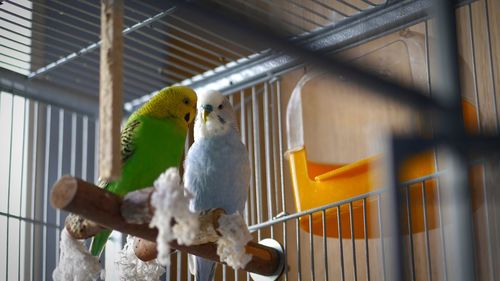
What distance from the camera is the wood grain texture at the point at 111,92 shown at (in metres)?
0.65

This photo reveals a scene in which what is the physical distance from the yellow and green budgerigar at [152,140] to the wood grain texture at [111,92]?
1.89 feet

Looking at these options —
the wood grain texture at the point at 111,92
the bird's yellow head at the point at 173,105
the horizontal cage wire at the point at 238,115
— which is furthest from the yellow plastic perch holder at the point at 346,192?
the wood grain texture at the point at 111,92

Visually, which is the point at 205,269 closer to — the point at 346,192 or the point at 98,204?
the point at 346,192

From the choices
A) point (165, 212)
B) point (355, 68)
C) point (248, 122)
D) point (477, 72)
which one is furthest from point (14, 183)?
point (355, 68)

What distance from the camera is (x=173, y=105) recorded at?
147cm

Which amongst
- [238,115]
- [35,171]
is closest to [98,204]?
[35,171]

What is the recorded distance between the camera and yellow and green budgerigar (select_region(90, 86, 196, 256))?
136 centimetres

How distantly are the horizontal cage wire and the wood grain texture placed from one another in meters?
0.64

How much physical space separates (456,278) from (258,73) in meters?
1.42

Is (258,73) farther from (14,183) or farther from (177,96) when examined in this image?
(14,183)

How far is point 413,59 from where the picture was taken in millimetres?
1534

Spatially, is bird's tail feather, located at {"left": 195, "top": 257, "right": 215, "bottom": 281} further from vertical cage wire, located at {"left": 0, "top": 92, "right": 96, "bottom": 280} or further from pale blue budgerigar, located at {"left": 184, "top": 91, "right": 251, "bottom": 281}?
vertical cage wire, located at {"left": 0, "top": 92, "right": 96, "bottom": 280}

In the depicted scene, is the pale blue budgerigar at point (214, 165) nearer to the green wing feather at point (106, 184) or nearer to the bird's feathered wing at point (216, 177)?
the bird's feathered wing at point (216, 177)

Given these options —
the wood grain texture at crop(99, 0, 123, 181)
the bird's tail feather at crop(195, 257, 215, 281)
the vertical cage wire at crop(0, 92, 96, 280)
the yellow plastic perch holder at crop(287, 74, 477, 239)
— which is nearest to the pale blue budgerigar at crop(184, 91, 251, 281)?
the bird's tail feather at crop(195, 257, 215, 281)
